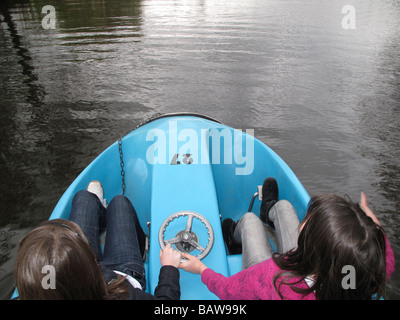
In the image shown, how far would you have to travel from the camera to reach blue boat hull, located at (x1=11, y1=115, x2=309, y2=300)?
221cm

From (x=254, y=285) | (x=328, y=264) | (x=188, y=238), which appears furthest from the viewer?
(x=188, y=238)

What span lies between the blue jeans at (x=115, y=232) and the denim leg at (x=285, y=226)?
0.97 m

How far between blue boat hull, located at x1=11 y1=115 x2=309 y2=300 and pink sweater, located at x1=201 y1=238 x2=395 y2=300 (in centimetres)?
53

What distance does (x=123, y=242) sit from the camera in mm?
1845

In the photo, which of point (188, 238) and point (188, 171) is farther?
point (188, 171)

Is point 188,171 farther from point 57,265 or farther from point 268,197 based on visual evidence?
point 57,265

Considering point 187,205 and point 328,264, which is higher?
point 328,264

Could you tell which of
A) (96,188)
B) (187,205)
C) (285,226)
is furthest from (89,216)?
(285,226)

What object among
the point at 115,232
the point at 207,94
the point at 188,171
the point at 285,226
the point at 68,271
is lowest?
the point at 285,226

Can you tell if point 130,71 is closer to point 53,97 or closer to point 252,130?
point 53,97

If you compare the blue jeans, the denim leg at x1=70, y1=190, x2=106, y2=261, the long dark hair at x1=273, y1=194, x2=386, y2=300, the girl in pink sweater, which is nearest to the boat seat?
the blue jeans

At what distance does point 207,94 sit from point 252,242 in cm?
481

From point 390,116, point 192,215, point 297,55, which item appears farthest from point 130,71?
point 192,215

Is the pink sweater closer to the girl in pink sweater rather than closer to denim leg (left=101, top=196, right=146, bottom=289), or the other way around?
the girl in pink sweater
